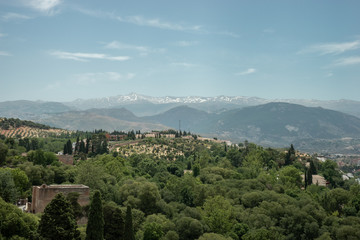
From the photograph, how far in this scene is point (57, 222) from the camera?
111 ft

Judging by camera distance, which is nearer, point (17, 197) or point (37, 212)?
point (37, 212)

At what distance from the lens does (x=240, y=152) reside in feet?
406

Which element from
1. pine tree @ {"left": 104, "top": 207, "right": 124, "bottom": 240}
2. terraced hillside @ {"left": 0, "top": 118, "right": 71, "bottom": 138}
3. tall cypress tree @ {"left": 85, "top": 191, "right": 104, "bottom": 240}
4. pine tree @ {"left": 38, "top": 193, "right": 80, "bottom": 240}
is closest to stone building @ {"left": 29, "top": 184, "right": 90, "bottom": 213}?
pine tree @ {"left": 104, "top": 207, "right": 124, "bottom": 240}

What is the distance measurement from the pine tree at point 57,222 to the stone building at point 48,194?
39.2 feet

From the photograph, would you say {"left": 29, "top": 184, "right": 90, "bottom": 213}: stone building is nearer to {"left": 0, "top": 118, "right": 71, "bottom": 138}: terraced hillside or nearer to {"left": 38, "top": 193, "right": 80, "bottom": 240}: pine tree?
{"left": 38, "top": 193, "right": 80, "bottom": 240}: pine tree

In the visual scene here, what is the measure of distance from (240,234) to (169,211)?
40.4 ft

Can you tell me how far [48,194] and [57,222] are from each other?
13157 millimetres

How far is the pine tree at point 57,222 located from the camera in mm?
33375

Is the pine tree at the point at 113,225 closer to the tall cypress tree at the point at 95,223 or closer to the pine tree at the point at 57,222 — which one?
the tall cypress tree at the point at 95,223

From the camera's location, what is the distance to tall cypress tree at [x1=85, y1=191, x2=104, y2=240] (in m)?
35.8

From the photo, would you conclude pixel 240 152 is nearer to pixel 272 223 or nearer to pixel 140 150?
pixel 140 150

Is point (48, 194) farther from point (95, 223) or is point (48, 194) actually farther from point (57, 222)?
point (57, 222)

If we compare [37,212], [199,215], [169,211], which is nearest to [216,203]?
[199,215]

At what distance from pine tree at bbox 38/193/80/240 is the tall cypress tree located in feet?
4.94
